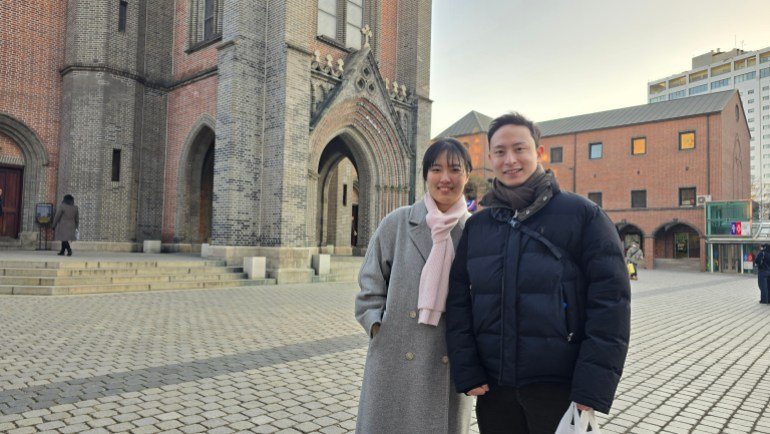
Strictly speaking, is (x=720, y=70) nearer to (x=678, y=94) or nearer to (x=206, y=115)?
(x=678, y=94)

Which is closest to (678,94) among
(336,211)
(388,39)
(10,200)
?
(336,211)

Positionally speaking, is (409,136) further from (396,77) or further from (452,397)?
(452,397)

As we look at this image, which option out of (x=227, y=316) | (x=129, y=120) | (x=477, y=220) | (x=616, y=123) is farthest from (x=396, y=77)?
(x=616, y=123)

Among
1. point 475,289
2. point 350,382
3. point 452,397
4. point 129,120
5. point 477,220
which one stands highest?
point 129,120

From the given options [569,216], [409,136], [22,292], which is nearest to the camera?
[569,216]

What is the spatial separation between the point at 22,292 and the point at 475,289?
11.1 meters

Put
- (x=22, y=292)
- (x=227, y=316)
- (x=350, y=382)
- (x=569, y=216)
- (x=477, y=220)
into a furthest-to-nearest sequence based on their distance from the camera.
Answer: (x=22, y=292)
(x=227, y=316)
(x=350, y=382)
(x=477, y=220)
(x=569, y=216)

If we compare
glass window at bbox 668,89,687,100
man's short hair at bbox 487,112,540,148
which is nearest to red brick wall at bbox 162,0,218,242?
man's short hair at bbox 487,112,540,148

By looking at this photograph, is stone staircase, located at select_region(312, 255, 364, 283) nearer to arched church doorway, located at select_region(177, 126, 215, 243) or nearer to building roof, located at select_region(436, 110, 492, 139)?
arched church doorway, located at select_region(177, 126, 215, 243)

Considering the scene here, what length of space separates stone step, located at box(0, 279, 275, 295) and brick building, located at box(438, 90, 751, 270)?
85.9ft

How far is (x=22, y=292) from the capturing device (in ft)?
32.7

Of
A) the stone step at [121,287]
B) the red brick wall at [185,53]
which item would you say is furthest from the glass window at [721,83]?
the stone step at [121,287]

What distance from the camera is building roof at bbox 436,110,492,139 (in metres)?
45.6

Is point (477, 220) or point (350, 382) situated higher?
point (477, 220)
